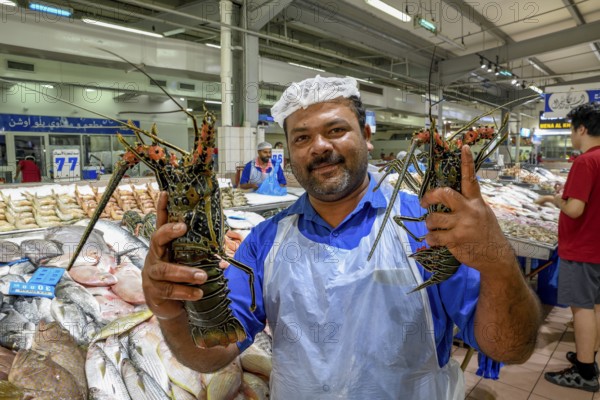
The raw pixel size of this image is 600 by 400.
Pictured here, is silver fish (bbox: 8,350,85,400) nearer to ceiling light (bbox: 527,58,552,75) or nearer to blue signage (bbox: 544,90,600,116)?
blue signage (bbox: 544,90,600,116)

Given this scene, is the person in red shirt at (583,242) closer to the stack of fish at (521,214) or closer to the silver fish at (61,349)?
the stack of fish at (521,214)

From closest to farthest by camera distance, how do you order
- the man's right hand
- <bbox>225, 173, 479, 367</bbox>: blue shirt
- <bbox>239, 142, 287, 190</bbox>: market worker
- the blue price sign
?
the man's right hand, <bbox>225, 173, 479, 367</bbox>: blue shirt, <bbox>239, 142, 287, 190</bbox>: market worker, the blue price sign

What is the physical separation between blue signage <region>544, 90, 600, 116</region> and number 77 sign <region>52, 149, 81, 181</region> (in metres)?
12.4

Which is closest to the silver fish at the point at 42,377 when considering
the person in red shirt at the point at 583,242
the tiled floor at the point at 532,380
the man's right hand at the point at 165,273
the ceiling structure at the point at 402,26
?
the man's right hand at the point at 165,273

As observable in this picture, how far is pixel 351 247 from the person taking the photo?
159 cm

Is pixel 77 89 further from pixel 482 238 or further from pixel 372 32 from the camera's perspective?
pixel 482 238

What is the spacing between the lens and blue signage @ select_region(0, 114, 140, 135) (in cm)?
954

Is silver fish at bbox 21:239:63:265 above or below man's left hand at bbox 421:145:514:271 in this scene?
below

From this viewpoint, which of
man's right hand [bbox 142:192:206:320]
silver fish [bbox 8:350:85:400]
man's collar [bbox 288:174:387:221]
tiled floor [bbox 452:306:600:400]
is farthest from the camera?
tiled floor [bbox 452:306:600:400]

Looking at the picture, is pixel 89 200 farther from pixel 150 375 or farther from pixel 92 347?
pixel 150 375

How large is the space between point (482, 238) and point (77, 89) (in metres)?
11.9

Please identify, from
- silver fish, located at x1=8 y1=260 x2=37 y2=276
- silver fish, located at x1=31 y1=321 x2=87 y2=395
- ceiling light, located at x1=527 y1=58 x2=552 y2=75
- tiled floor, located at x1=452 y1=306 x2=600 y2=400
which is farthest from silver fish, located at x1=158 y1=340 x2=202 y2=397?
ceiling light, located at x1=527 y1=58 x2=552 y2=75

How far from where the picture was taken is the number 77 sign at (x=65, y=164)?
202 inches

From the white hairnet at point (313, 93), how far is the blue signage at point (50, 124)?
8.58 m
